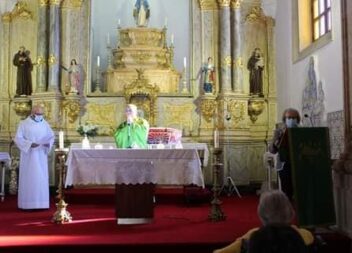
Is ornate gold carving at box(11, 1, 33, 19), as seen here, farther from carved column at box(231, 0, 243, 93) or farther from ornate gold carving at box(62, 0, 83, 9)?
carved column at box(231, 0, 243, 93)

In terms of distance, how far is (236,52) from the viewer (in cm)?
1312

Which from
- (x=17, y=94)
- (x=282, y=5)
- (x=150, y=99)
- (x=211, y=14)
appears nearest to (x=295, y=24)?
(x=282, y=5)

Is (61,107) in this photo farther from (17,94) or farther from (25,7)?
(25,7)

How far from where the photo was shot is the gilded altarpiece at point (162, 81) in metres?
13.0

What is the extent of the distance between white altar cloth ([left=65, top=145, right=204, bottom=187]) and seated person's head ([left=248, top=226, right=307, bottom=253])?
4.23 metres

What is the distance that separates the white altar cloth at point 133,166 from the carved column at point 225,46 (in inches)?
218

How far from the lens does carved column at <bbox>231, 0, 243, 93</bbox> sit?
13086 millimetres

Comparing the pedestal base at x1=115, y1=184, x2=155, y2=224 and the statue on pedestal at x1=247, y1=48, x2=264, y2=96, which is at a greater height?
the statue on pedestal at x1=247, y1=48, x2=264, y2=96

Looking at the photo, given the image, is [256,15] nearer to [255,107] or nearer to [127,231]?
[255,107]

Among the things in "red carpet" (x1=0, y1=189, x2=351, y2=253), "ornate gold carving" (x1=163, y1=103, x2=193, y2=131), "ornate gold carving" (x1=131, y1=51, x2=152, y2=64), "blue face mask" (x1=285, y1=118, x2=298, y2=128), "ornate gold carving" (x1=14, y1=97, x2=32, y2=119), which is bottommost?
"red carpet" (x1=0, y1=189, x2=351, y2=253)

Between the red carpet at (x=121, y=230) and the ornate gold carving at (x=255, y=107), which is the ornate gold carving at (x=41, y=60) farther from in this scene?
the ornate gold carving at (x=255, y=107)

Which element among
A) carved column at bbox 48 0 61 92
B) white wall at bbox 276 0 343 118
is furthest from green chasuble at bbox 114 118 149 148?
carved column at bbox 48 0 61 92

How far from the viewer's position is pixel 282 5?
1278 cm

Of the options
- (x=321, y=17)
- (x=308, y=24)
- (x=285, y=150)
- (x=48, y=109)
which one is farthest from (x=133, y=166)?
(x=48, y=109)
